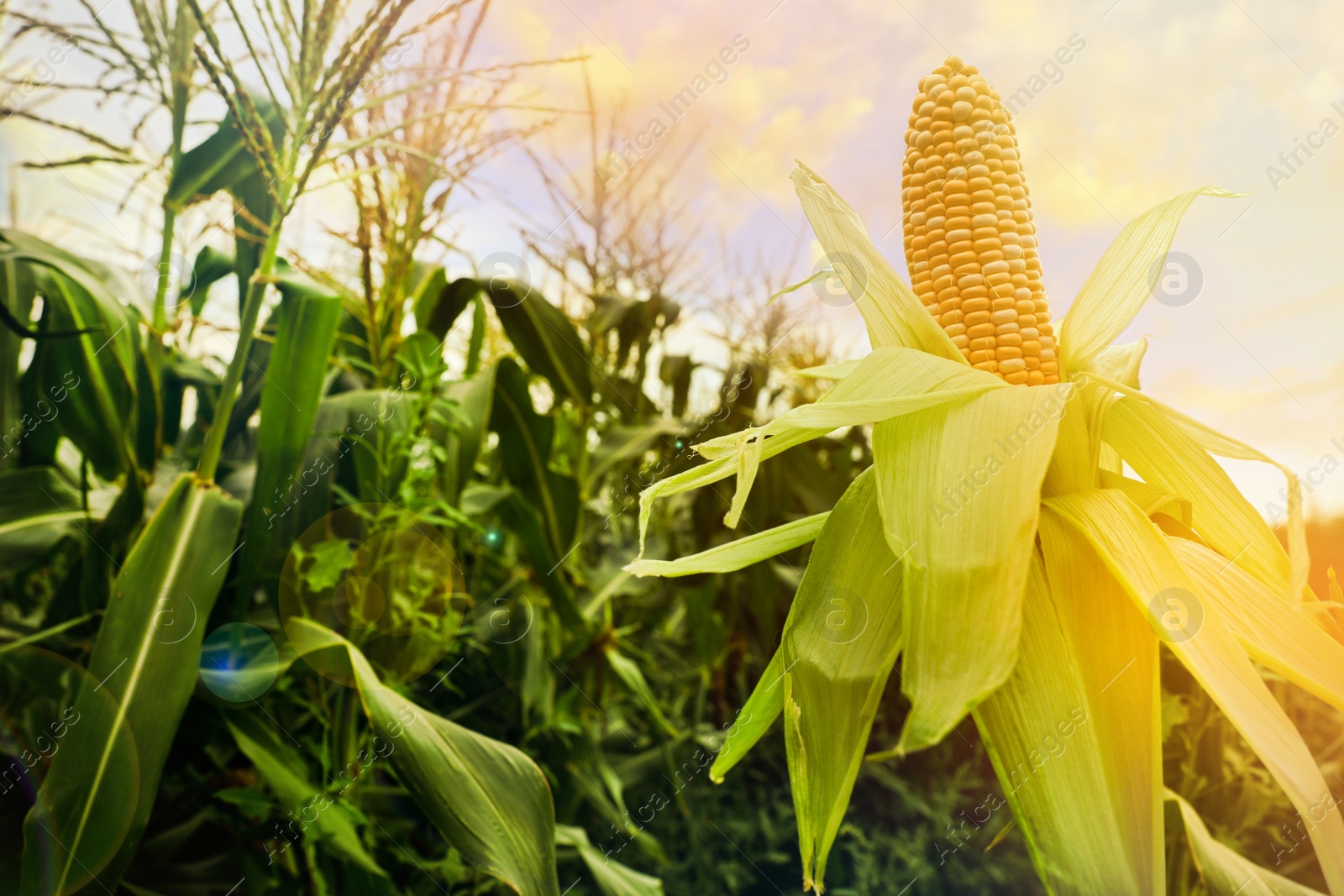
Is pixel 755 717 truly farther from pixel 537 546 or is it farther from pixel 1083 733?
pixel 537 546

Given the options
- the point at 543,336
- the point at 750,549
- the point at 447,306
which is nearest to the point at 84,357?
the point at 447,306

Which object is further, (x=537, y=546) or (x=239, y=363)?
(x=537, y=546)

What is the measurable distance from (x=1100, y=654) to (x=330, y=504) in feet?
1.93

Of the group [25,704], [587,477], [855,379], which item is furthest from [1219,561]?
[25,704]

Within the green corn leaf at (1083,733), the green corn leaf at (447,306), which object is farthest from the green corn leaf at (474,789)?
the green corn leaf at (447,306)

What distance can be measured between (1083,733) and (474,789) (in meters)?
0.36

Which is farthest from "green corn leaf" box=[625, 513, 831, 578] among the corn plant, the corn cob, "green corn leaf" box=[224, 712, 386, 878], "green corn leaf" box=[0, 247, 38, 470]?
"green corn leaf" box=[0, 247, 38, 470]

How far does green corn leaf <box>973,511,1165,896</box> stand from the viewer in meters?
0.21

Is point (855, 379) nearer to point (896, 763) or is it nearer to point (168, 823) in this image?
point (168, 823)

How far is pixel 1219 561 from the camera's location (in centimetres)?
25

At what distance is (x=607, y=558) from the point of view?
118 cm

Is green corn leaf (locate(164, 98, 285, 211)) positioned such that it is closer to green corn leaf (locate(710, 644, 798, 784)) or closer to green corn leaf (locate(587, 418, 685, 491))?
green corn leaf (locate(587, 418, 685, 491))

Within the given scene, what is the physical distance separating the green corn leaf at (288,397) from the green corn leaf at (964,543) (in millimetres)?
472

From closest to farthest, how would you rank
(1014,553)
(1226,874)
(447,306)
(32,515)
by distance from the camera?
1. (1014,553)
2. (1226,874)
3. (32,515)
4. (447,306)
